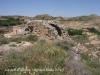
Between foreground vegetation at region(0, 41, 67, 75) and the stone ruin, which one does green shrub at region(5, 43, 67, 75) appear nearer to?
foreground vegetation at region(0, 41, 67, 75)

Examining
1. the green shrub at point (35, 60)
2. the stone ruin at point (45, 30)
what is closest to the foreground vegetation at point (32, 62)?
the green shrub at point (35, 60)

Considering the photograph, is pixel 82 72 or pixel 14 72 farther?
pixel 82 72

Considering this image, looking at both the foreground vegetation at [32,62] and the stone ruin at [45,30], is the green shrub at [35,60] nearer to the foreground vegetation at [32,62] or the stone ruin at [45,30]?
the foreground vegetation at [32,62]

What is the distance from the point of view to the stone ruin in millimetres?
10368

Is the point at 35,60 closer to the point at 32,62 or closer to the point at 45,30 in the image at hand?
the point at 32,62

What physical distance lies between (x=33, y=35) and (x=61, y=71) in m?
5.72

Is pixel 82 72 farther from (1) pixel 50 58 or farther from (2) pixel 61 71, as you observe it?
(1) pixel 50 58

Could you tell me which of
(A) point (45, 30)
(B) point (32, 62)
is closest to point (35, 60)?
(B) point (32, 62)

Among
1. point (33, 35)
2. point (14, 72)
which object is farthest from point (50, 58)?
point (33, 35)

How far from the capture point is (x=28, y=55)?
563 centimetres

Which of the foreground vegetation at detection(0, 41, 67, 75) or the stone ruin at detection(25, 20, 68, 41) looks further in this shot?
the stone ruin at detection(25, 20, 68, 41)

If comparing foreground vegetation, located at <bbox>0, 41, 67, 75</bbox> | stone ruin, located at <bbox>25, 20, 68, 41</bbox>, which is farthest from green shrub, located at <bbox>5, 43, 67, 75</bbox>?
stone ruin, located at <bbox>25, 20, 68, 41</bbox>

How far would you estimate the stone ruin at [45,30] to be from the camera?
1037 cm

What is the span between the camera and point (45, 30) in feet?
34.7
